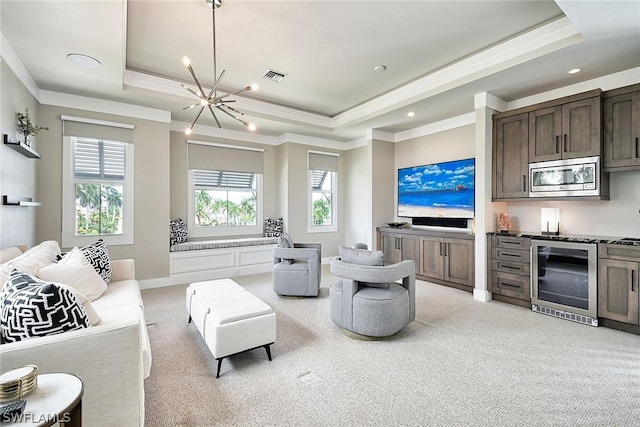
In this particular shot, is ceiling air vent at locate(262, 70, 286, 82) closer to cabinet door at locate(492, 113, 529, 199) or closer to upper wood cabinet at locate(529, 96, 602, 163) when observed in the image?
cabinet door at locate(492, 113, 529, 199)

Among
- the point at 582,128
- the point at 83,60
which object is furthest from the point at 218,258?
the point at 582,128

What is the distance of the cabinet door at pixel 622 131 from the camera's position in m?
3.17

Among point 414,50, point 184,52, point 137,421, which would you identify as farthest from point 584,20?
point 137,421

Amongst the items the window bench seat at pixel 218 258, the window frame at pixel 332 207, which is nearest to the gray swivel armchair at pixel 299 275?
the window bench seat at pixel 218 258

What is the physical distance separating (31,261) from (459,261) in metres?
4.99

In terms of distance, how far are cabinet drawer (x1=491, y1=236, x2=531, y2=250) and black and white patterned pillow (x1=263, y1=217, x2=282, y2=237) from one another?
3923 millimetres

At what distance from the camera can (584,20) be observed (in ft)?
8.16

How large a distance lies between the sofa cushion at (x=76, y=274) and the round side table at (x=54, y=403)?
1542mm

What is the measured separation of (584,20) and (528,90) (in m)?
1.57

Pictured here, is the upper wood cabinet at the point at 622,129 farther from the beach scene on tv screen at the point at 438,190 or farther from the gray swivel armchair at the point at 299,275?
the gray swivel armchair at the point at 299,275

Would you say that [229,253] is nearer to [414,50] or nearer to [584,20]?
[414,50]

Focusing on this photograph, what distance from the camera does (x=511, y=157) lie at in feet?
13.5

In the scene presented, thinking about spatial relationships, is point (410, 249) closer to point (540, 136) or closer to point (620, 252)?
point (540, 136)

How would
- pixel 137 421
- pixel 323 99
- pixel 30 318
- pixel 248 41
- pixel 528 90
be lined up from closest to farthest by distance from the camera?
pixel 30 318
pixel 137 421
pixel 248 41
pixel 528 90
pixel 323 99
